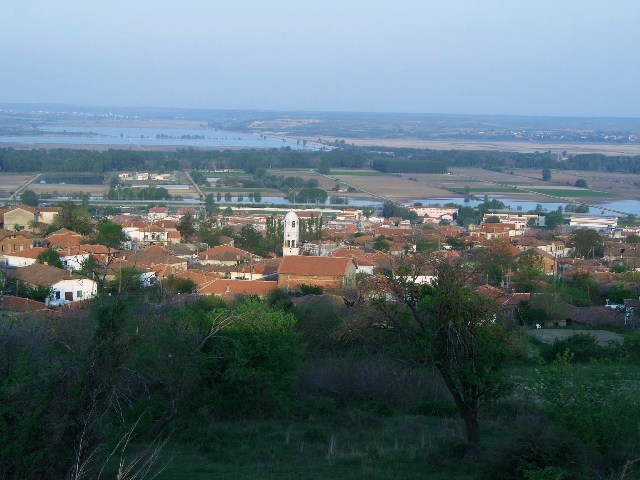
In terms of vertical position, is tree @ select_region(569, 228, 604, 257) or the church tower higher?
the church tower

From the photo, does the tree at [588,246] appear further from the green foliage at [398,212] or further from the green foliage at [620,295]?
the green foliage at [398,212]

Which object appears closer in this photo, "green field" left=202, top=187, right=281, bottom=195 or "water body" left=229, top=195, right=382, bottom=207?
"water body" left=229, top=195, right=382, bottom=207

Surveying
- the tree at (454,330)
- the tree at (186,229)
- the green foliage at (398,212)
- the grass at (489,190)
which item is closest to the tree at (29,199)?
the tree at (186,229)

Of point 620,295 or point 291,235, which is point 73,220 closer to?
point 291,235

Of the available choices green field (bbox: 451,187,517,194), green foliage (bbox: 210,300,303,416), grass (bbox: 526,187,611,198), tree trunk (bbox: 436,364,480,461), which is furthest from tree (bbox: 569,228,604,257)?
green field (bbox: 451,187,517,194)

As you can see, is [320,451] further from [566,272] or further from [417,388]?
[566,272]

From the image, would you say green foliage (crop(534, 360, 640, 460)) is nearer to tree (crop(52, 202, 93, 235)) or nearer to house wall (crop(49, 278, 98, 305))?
house wall (crop(49, 278, 98, 305))

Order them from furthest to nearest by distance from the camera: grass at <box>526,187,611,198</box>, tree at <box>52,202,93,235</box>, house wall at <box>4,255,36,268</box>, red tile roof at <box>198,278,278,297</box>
→ grass at <box>526,187,611,198</box> < tree at <box>52,202,93,235</box> < house wall at <box>4,255,36,268</box> < red tile roof at <box>198,278,278,297</box>

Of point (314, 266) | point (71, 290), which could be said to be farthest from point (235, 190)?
point (71, 290)
